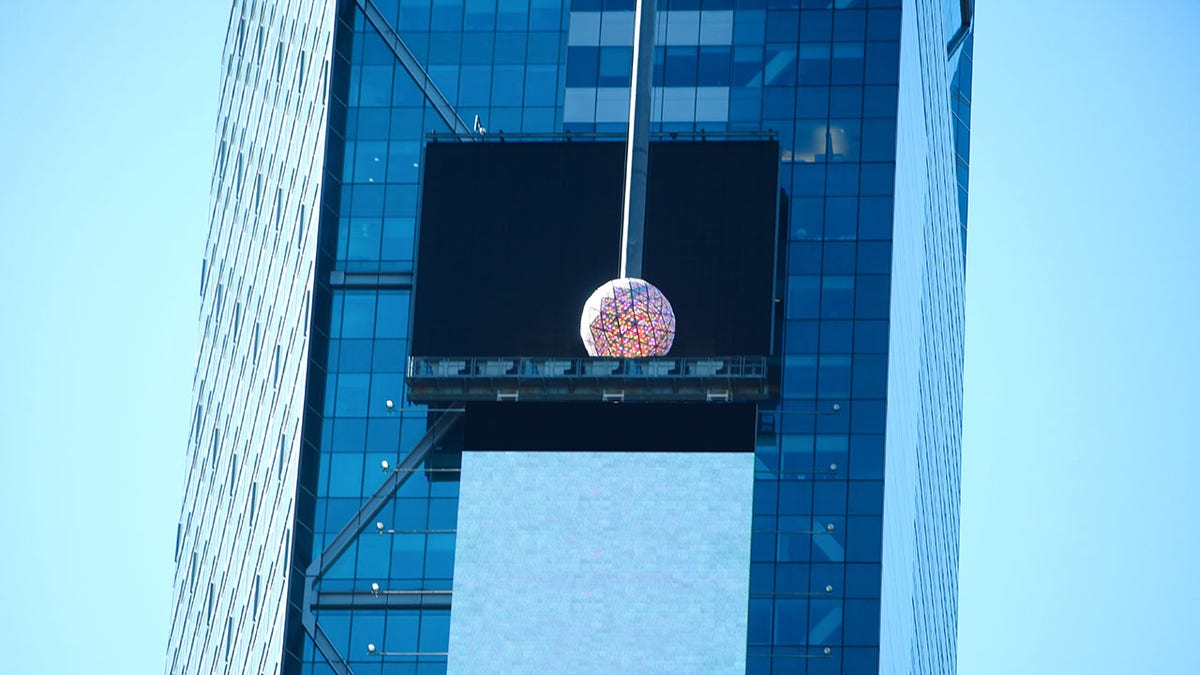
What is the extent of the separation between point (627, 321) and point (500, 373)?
2252 centimetres

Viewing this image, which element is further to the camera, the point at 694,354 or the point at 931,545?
the point at 931,545

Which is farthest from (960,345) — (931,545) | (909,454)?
(909,454)

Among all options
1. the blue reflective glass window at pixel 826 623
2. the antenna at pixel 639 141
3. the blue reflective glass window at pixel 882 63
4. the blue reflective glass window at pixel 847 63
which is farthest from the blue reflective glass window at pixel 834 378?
the antenna at pixel 639 141

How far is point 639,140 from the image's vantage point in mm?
Result: 112688

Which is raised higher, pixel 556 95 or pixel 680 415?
pixel 556 95

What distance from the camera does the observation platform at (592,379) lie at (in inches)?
5138

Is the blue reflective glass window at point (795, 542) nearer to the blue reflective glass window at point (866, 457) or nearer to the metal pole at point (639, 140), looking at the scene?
the blue reflective glass window at point (866, 457)

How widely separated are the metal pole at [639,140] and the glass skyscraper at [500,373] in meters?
21.9

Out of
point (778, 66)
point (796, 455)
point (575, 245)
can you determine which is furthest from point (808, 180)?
point (796, 455)

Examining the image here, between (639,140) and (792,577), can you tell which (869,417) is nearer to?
(792,577)

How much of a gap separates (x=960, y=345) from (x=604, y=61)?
1674 inches

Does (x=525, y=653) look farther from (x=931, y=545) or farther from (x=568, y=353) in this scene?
(x=931, y=545)

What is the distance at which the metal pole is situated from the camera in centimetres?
10600

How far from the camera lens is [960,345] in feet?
570
